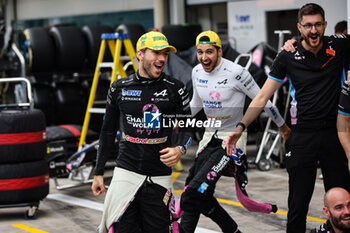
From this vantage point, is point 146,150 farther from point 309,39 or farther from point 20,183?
point 20,183

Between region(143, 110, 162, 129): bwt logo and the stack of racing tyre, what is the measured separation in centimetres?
362

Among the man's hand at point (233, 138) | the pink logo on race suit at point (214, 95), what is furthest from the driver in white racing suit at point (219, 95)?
the man's hand at point (233, 138)

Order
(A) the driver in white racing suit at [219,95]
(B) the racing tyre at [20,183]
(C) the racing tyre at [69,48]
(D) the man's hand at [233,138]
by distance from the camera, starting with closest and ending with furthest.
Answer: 1. (D) the man's hand at [233,138]
2. (A) the driver in white racing suit at [219,95]
3. (B) the racing tyre at [20,183]
4. (C) the racing tyre at [69,48]

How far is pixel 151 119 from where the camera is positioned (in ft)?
18.8

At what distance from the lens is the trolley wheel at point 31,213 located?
8977 mm

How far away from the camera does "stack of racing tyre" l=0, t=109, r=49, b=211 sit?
29.1 ft

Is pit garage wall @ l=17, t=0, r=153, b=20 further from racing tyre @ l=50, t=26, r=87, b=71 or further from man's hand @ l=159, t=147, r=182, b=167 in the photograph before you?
man's hand @ l=159, t=147, r=182, b=167

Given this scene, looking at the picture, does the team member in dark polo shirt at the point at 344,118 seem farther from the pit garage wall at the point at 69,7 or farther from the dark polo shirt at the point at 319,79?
the pit garage wall at the point at 69,7

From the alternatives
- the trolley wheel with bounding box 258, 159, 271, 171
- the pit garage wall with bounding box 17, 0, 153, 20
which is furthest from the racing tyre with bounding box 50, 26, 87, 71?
the pit garage wall with bounding box 17, 0, 153, 20

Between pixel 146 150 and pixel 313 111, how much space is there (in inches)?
55.2

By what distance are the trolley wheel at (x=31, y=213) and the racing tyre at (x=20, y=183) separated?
106 mm

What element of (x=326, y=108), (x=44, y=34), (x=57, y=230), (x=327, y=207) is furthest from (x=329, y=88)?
(x=44, y=34)

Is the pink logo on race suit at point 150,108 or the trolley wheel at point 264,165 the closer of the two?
the pink logo on race suit at point 150,108

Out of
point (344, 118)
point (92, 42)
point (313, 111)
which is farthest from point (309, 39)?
point (92, 42)
